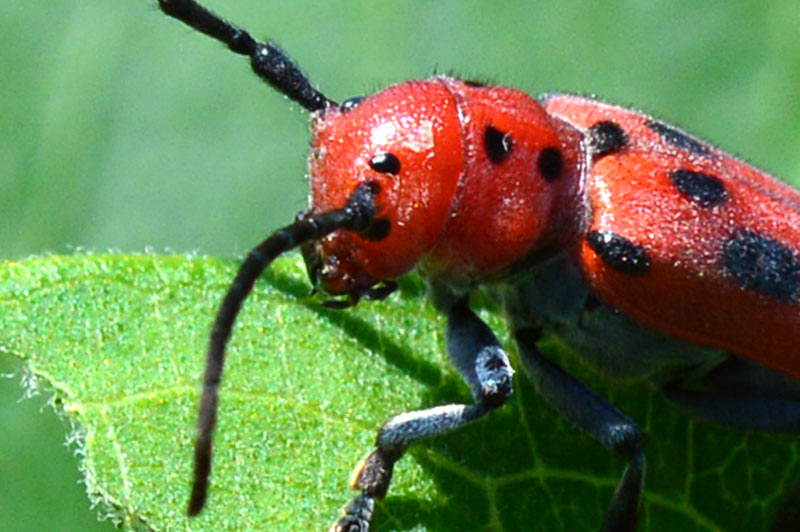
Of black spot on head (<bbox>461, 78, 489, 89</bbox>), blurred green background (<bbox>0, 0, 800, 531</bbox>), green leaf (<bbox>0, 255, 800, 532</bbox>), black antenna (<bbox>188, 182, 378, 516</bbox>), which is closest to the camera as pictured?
black antenna (<bbox>188, 182, 378, 516</bbox>)

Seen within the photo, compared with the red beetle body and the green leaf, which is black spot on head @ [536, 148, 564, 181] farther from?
the green leaf

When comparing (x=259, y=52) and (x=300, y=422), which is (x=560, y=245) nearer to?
(x=300, y=422)

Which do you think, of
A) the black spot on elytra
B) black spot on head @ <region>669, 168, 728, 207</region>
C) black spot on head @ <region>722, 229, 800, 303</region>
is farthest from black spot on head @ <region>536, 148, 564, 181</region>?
black spot on head @ <region>722, 229, 800, 303</region>

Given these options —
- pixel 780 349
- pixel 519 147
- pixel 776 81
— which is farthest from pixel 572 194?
pixel 776 81

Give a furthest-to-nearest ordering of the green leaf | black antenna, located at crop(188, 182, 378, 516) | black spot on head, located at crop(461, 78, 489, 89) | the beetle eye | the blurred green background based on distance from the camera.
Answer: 1. the blurred green background
2. black spot on head, located at crop(461, 78, 489, 89)
3. the beetle eye
4. the green leaf
5. black antenna, located at crop(188, 182, 378, 516)

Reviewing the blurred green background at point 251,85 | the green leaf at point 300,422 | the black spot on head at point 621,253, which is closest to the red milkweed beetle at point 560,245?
the black spot on head at point 621,253

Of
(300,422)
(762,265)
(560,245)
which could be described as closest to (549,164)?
(560,245)
